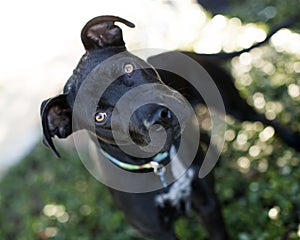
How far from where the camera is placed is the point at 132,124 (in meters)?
3.45

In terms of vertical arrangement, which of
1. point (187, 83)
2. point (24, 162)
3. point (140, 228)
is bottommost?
point (24, 162)

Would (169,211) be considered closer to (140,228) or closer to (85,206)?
(140,228)

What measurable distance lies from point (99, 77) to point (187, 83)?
1013mm

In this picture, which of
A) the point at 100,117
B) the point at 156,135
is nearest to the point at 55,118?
the point at 100,117

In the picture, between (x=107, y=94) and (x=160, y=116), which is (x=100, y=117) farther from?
(x=160, y=116)

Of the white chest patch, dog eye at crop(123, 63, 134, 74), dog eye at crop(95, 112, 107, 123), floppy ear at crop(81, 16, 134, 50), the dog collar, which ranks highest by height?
floppy ear at crop(81, 16, 134, 50)

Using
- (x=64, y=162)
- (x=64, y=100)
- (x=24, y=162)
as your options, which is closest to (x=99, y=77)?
(x=64, y=100)

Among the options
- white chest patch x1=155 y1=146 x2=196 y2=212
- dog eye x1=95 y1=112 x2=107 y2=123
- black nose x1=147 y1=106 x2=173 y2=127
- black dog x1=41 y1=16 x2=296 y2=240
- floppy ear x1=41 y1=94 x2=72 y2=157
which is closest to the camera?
black nose x1=147 y1=106 x2=173 y2=127

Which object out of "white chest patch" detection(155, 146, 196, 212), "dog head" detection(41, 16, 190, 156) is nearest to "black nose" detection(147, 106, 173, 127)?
"dog head" detection(41, 16, 190, 156)

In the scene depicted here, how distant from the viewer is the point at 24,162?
268 inches

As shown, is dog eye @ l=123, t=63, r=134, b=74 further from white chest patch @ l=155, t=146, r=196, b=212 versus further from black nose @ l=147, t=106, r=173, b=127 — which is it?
white chest patch @ l=155, t=146, r=196, b=212

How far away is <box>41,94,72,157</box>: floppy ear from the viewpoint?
12.7 ft

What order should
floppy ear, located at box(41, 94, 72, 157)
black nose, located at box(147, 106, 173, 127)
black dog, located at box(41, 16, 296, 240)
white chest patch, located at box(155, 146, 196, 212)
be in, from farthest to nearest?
1. white chest patch, located at box(155, 146, 196, 212)
2. floppy ear, located at box(41, 94, 72, 157)
3. black dog, located at box(41, 16, 296, 240)
4. black nose, located at box(147, 106, 173, 127)

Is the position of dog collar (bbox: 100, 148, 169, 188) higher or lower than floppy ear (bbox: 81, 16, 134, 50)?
lower
